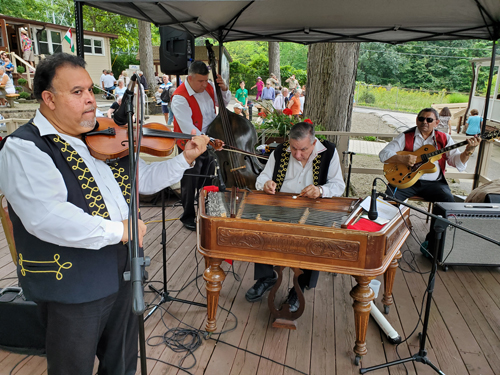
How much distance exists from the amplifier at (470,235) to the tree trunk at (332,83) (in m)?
2.38

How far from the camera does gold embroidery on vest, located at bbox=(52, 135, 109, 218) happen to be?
138 centimetres

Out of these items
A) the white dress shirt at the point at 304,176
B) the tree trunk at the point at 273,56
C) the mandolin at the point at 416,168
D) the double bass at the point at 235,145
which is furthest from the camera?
the tree trunk at the point at 273,56

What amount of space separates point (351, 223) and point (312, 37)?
10.5 ft

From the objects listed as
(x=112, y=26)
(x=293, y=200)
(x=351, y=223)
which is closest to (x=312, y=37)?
(x=293, y=200)

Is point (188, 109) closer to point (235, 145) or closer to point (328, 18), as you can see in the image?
point (235, 145)

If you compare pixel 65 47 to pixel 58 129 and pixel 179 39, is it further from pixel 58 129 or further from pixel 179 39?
pixel 58 129

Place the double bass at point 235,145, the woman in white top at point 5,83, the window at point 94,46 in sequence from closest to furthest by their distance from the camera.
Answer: the double bass at point 235,145
the woman in white top at point 5,83
the window at point 94,46

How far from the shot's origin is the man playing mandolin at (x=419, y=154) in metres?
3.72

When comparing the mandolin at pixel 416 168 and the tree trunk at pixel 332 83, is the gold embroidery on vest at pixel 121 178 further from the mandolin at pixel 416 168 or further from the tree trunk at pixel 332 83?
the tree trunk at pixel 332 83

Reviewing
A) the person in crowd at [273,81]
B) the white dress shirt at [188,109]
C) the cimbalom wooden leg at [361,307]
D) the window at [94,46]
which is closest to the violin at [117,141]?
the cimbalom wooden leg at [361,307]

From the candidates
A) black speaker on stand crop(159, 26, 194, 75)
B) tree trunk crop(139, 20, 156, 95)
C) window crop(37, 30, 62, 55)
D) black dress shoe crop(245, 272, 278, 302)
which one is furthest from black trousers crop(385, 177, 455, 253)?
window crop(37, 30, 62, 55)

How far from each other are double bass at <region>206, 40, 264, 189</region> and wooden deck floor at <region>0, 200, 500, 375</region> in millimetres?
824

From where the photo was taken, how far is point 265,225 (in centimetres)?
208

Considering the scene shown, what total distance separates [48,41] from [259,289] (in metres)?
21.2
